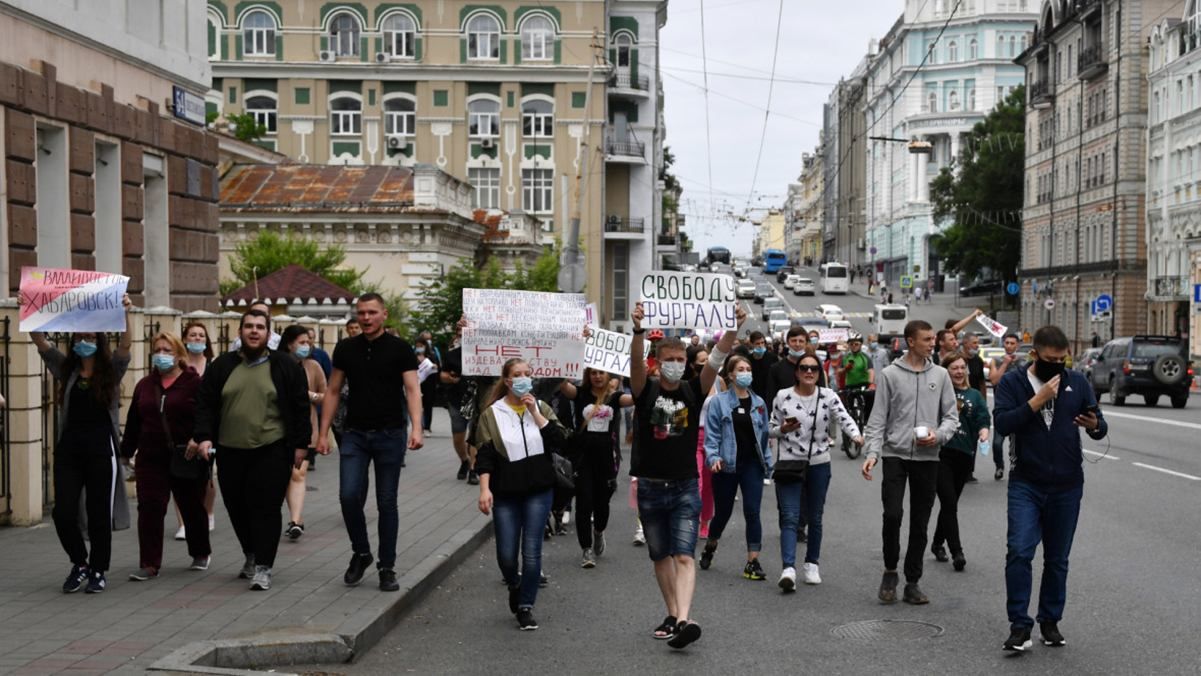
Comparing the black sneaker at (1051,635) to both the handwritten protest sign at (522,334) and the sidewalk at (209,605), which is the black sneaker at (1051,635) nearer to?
the sidewalk at (209,605)

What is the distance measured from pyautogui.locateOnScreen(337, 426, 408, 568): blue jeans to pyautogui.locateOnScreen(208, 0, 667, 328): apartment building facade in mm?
57702

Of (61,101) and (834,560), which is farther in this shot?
(61,101)

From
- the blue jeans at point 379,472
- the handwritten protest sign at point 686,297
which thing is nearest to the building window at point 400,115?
the handwritten protest sign at point 686,297

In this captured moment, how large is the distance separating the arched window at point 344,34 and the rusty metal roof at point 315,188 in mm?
23570

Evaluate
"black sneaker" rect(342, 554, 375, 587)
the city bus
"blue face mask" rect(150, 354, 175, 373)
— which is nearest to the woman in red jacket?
"blue face mask" rect(150, 354, 175, 373)

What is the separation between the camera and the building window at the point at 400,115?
68562 millimetres

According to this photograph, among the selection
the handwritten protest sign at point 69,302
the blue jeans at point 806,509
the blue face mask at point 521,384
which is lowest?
the blue jeans at point 806,509

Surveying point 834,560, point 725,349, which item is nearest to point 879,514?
point 834,560

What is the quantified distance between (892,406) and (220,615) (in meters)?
4.39

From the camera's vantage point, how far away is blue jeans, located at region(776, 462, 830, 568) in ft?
36.3

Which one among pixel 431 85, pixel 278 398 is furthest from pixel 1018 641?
pixel 431 85

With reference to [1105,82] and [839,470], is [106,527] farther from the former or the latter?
[1105,82]

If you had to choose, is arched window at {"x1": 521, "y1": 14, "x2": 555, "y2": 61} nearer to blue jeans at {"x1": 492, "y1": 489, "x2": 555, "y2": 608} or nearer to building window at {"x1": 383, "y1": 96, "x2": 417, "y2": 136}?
building window at {"x1": 383, "y1": 96, "x2": 417, "y2": 136}

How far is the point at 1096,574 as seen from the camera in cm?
1132
